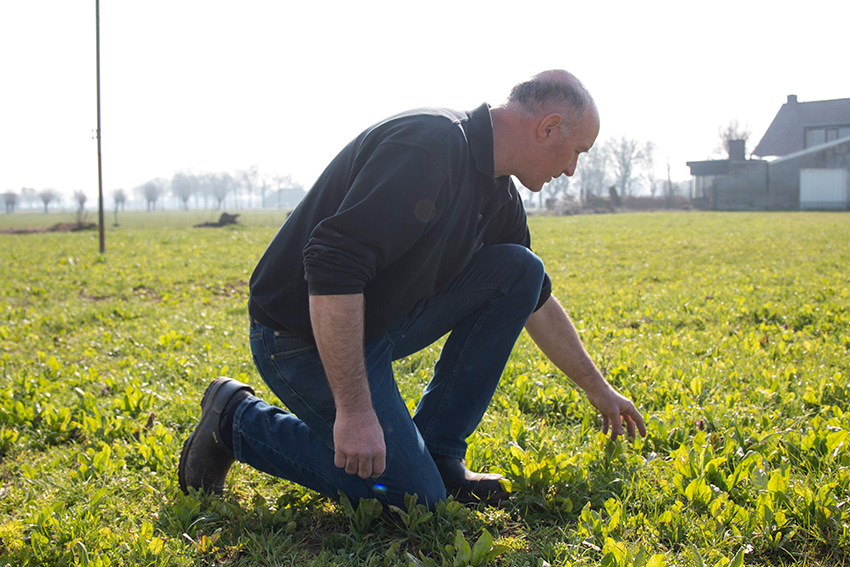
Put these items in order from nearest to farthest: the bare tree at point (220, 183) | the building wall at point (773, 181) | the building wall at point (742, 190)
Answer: the building wall at point (773, 181), the building wall at point (742, 190), the bare tree at point (220, 183)

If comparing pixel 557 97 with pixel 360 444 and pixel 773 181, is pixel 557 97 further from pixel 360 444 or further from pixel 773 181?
pixel 773 181

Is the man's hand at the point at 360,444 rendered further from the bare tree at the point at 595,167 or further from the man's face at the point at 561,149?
the bare tree at the point at 595,167

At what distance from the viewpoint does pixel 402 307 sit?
85.0 inches

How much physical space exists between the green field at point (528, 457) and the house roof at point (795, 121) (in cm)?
5230

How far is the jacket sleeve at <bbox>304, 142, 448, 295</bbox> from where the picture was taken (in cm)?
178

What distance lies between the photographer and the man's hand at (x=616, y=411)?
2.56m

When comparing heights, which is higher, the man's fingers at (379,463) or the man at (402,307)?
the man at (402,307)

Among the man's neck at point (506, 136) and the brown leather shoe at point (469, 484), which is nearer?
the man's neck at point (506, 136)

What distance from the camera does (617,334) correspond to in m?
4.92

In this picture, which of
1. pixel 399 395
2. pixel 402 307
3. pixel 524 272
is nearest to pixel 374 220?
pixel 402 307

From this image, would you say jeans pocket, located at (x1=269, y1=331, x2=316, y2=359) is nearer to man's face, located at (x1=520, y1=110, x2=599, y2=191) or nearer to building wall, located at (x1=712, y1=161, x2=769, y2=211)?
man's face, located at (x1=520, y1=110, x2=599, y2=191)

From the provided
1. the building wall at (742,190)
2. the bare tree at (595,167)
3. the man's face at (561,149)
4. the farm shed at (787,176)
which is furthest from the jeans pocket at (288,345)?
the bare tree at (595,167)

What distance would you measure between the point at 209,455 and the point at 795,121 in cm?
5985

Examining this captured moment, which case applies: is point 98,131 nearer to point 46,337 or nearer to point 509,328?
point 46,337
